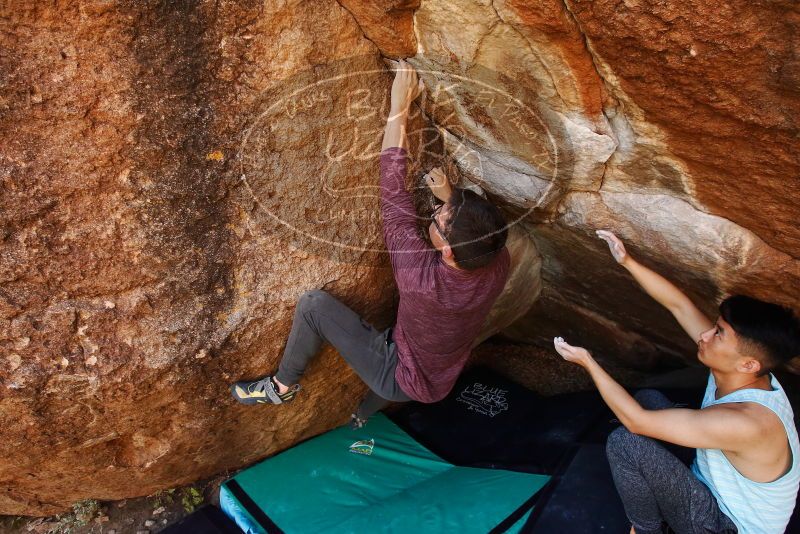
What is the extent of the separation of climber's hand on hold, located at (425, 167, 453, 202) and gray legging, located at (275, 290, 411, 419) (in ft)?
2.01

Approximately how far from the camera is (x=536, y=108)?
2.07m

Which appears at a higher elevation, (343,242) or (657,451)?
(343,242)

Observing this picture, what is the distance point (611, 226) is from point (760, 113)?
0.87 m

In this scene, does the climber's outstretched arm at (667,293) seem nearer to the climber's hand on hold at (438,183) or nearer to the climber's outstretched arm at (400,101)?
the climber's hand on hold at (438,183)

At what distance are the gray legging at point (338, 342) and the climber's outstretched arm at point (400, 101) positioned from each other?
0.67 m

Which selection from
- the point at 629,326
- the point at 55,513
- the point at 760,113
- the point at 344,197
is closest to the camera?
the point at 760,113

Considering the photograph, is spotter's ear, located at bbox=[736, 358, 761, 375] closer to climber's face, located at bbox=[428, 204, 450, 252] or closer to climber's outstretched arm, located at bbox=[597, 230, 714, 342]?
climber's outstretched arm, located at bbox=[597, 230, 714, 342]

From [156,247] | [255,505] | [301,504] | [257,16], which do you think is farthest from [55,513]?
[257,16]

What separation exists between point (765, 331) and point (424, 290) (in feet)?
3.74

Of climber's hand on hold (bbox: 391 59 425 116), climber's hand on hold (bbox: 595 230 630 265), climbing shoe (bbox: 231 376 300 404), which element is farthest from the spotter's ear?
climbing shoe (bbox: 231 376 300 404)

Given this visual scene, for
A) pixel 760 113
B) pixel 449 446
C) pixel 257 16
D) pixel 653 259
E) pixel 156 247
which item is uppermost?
pixel 257 16

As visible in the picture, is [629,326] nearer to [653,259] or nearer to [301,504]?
[653,259]

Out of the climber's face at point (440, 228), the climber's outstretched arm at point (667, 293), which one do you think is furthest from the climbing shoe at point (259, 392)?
the climber's outstretched arm at point (667, 293)

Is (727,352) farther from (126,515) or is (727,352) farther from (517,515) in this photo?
(126,515)
